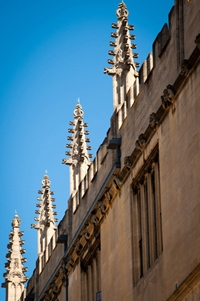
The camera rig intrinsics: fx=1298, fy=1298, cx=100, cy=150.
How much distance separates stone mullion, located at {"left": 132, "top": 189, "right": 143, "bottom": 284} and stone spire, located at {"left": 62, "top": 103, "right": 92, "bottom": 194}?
822cm

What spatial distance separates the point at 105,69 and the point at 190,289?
9.87 metres

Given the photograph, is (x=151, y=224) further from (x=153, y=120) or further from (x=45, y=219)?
(x=45, y=219)

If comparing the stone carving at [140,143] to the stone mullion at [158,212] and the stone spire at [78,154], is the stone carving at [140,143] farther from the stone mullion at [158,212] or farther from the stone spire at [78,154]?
the stone spire at [78,154]

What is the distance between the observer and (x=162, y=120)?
3041 cm

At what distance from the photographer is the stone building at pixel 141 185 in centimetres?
2802

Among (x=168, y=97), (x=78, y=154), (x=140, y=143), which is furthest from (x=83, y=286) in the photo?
(x=168, y=97)

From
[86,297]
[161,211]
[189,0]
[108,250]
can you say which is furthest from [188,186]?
[86,297]

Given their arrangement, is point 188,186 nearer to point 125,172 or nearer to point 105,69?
point 125,172

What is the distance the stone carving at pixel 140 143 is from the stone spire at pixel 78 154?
877 cm

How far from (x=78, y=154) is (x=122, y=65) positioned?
6.35 meters

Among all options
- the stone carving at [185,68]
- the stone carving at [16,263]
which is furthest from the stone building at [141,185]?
the stone carving at [16,263]

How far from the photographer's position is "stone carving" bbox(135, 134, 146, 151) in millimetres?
31781

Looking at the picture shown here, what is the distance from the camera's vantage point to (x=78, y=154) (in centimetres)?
4100

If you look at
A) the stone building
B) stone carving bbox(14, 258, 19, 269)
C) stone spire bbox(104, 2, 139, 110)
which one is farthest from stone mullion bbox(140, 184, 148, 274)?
stone carving bbox(14, 258, 19, 269)
